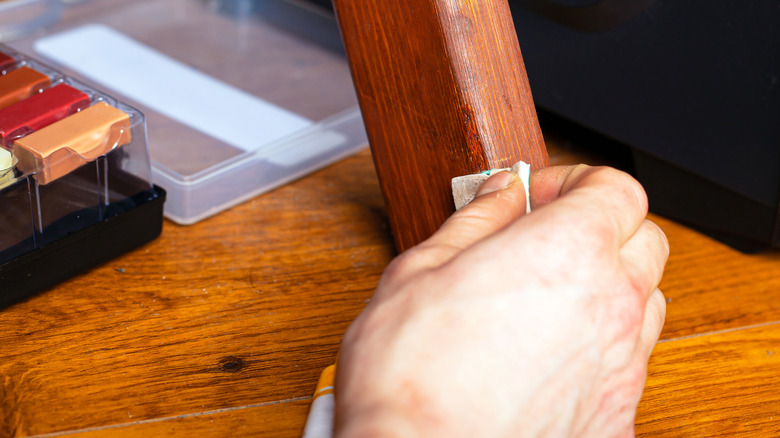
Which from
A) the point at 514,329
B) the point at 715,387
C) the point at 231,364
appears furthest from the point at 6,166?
the point at 715,387

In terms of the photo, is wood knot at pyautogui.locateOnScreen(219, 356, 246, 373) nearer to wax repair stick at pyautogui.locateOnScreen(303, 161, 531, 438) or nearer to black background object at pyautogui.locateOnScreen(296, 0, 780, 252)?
wax repair stick at pyautogui.locateOnScreen(303, 161, 531, 438)

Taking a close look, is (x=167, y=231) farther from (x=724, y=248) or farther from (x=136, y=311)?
(x=724, y=248)

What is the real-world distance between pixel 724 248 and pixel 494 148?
8.4 inches

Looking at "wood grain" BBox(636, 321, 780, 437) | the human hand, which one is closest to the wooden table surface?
"wood grain" BBox(636, 321, 780, 437)

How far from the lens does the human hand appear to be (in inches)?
9.3

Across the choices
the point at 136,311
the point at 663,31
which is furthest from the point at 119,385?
the point at 663,31

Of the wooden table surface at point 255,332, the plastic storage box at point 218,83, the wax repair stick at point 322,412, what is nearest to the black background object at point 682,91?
the wooden table surface at point 255,332

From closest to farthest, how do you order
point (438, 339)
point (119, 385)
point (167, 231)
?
point (438, 339) → point (119, 385) → point (167, 231)

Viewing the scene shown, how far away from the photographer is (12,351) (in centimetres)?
37

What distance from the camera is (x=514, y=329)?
251mm

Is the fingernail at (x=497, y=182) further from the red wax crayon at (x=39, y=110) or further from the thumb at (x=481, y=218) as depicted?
the red wax crayon at (x=39, y=110)

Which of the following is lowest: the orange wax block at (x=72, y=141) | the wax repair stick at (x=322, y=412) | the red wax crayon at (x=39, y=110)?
the wax repair stick at (x=322, y=412)

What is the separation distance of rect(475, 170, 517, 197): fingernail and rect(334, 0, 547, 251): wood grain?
43 millimetres

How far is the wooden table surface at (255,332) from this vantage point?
0.35 m
